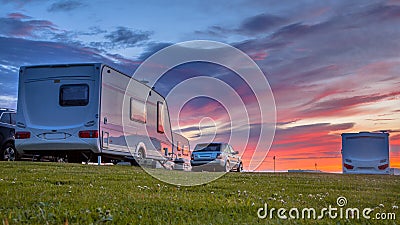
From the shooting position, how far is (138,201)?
284 inches

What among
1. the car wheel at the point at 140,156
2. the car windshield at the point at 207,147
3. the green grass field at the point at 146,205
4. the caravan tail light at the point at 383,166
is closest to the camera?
the green grass field at the point at 146,205

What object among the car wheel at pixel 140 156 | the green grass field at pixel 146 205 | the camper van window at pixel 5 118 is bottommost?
the green grass field at pixel 146 205

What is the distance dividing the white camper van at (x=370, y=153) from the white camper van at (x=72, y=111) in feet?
47.9

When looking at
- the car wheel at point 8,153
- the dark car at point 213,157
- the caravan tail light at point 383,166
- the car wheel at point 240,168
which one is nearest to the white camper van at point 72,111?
the car wheel at point 8,153

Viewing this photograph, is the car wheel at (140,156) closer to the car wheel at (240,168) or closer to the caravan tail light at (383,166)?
the car wheel at (240,168)

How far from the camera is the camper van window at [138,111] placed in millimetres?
20125

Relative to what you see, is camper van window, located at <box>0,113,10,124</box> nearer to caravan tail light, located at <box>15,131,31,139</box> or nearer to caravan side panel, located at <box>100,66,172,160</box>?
caravan tail light, located at <box>15,131,31,139</box>

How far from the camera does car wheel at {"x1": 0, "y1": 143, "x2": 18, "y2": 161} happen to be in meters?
21.0

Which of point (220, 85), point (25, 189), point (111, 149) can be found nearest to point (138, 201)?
point (25, 189)

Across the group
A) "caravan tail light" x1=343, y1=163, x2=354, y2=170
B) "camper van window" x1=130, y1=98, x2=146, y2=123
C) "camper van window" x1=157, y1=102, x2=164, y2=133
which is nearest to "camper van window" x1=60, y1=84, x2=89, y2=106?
"camper van window" x1=130, y1=98, x2=146, y2=123

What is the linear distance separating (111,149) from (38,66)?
410 centimetres

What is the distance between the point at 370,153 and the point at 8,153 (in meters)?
19.0

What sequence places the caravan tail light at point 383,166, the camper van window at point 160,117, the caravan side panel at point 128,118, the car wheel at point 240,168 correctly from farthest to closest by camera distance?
1. the car wheel at point 240,168
2. the caravan tail light at point 383,166
3. the camper van window at point 160,117
4. the caravan side panel at point 128,118

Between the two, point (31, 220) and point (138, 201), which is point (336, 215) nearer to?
point (138, 201)
